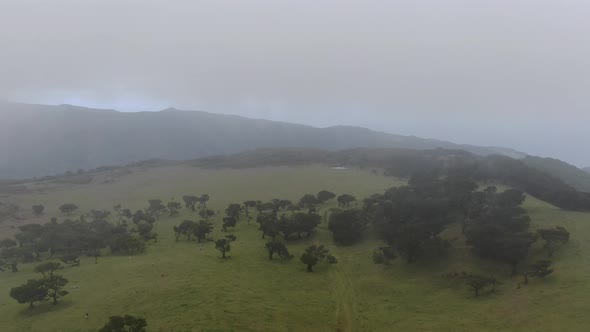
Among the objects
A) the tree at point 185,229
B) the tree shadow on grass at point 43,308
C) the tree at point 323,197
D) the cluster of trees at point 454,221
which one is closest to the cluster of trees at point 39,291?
the tree shadow on grass at point 43,308

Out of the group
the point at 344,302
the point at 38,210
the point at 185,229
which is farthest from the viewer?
the point at 38,210

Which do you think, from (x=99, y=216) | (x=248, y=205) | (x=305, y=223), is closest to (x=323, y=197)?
(x=248, y=205)

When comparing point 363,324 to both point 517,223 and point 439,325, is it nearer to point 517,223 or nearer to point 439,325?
point 439,325

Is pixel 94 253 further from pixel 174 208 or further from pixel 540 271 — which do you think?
pixel 540 271

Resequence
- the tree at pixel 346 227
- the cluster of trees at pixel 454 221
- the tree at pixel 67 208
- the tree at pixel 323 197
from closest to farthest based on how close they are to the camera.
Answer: the cluster of trees at pixel 454 221, the tree at pixel 346 227, the tree at pixel 323 197, the tree at pixel 67 208

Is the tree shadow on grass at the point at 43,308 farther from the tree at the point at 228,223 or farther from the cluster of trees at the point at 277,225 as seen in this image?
the tree at the point at 228,223

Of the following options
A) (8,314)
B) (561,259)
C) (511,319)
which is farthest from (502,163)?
(8,314)
